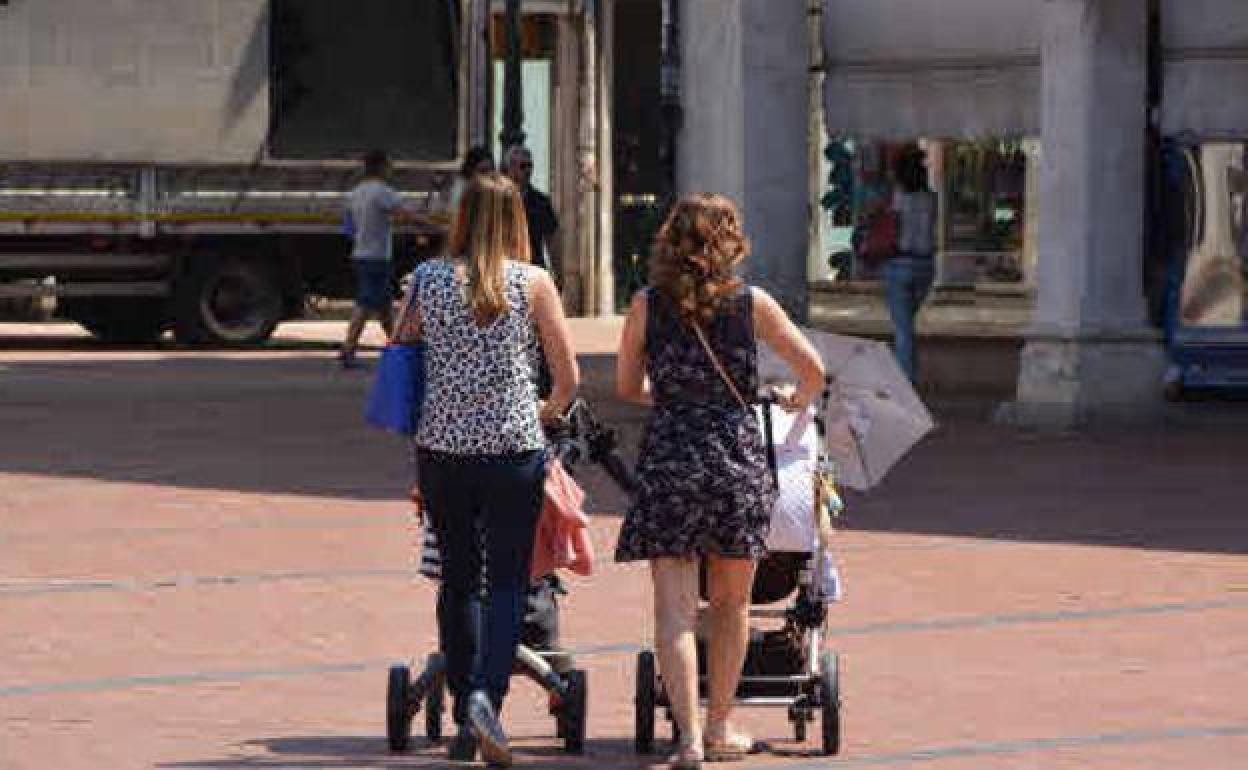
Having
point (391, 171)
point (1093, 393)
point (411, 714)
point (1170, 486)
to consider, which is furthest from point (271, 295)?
point (411, 714)

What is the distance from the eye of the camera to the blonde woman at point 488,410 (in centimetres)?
1019

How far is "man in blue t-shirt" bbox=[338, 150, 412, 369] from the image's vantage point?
97.0 feet

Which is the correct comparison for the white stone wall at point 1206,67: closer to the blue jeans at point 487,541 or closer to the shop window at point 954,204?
the shop window at point 954,204

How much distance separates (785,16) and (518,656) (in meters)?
15.1

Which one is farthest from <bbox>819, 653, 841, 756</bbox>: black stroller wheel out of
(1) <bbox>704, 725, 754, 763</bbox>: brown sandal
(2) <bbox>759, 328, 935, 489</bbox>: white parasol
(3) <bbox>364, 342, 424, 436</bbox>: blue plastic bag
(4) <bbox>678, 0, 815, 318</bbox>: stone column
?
(4) <bbox>678, 0, 815, 318</bbox>: stone column

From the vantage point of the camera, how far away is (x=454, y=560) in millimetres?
10289

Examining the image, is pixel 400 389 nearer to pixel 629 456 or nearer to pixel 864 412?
pixel 864 412

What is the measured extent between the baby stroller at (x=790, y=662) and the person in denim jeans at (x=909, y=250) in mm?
15090

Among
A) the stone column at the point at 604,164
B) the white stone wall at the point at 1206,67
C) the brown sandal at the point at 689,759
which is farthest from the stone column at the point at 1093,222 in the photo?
the stone column at the point at 604,164

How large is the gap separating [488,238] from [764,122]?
1519 cm

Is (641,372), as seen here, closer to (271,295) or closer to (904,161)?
(904,161)

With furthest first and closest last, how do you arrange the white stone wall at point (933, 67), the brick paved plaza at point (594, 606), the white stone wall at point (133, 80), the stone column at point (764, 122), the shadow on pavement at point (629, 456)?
the white stone wall at point (133, 80), the stone column at point (764, 122), the white stone wall at point (933, 67), the shadow on pavement at point (629, 456), the brick paved plaza at point (594, 606)

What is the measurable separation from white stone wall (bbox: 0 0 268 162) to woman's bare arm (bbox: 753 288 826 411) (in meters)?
22.2

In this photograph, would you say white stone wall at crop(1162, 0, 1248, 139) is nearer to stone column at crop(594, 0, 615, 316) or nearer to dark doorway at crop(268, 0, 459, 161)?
dark doorway at crop(268, 0, 459, 161)
